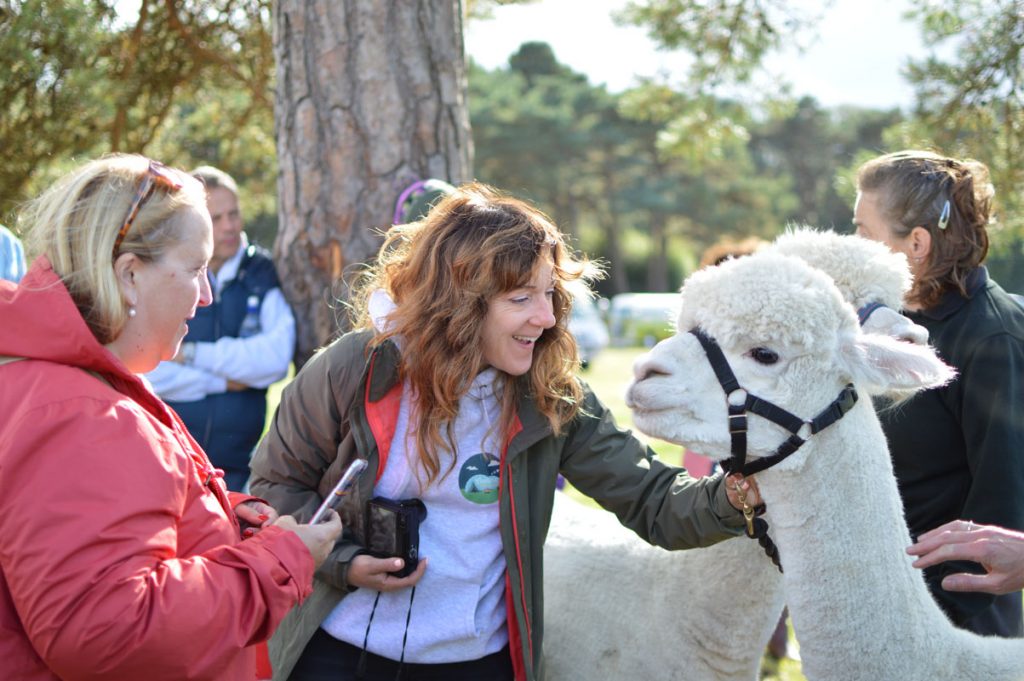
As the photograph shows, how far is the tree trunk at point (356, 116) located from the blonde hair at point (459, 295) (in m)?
1.19

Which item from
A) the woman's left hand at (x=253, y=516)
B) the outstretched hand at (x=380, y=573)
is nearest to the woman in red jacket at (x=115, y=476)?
the woman's left hand at (x=253, y=516)

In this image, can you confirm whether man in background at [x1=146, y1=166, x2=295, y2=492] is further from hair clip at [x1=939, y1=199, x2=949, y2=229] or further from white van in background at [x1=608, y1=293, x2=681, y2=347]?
white van in background at [x1=608, y1=293, x2=681, y2=347]

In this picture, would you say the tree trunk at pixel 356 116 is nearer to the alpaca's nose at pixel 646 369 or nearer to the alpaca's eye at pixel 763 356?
the alpaca's nose at pixel 646 369

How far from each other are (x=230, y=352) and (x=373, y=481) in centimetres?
148

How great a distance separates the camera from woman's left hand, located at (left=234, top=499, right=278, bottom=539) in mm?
1757

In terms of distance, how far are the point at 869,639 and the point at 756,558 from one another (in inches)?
15.8

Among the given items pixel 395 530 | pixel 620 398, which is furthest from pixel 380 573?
pixel 620 398

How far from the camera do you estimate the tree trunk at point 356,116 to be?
124 inches

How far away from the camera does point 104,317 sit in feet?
4.45

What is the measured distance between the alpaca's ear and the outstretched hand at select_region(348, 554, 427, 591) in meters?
1.06

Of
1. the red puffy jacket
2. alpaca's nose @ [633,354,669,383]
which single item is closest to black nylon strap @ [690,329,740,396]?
alpaca's nose @ [633,354,669,383]

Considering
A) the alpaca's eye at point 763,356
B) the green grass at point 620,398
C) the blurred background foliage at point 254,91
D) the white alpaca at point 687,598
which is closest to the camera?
the alpaca's eye at point 763,356

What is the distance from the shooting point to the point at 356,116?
125 inches

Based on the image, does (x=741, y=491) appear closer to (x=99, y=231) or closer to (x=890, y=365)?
(x=890, y=365)
